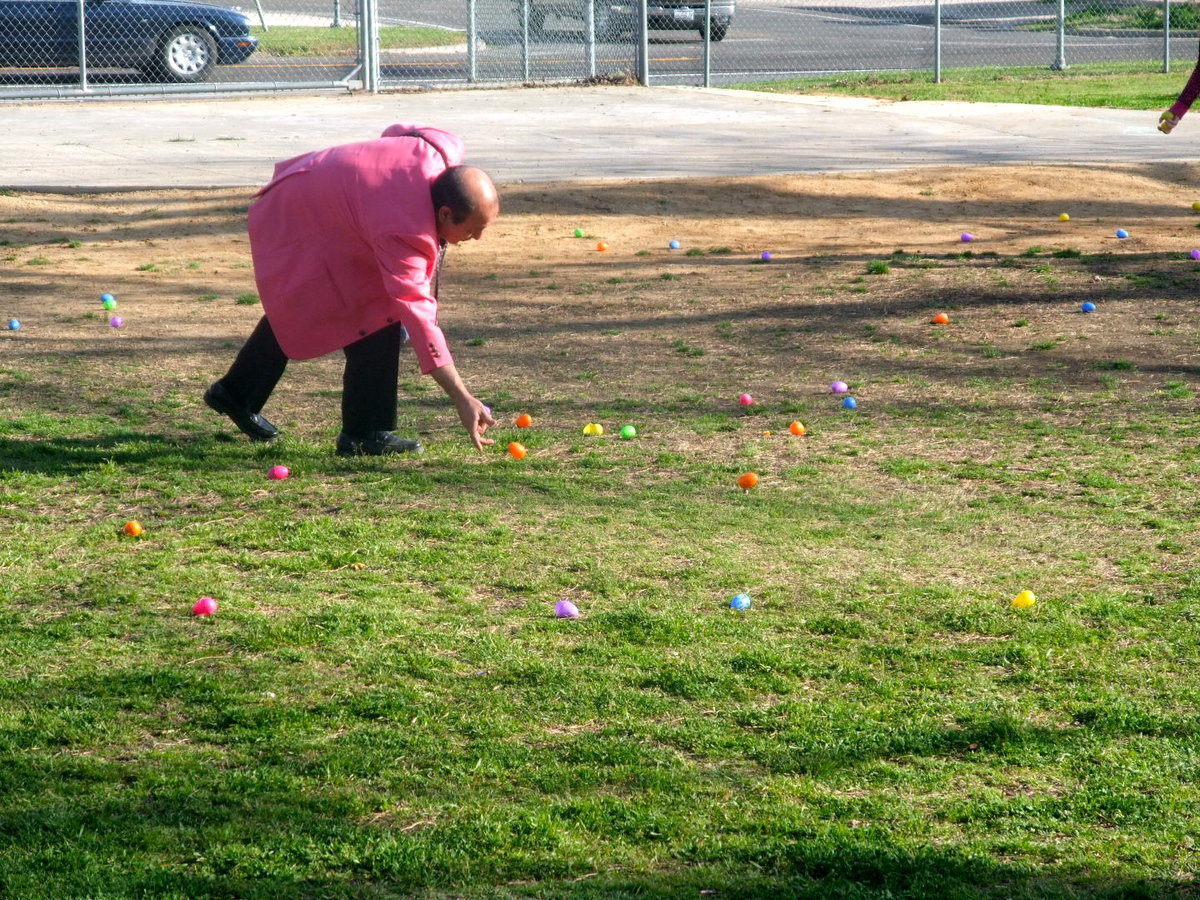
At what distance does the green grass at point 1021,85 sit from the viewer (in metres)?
17.5

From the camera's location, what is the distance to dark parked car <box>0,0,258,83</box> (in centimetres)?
1603

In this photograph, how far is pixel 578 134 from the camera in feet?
49.2

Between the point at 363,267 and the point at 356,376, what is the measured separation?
52 centimetres

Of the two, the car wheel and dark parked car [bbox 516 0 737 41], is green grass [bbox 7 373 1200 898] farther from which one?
dark parked car [bbox 516 0 737 41]

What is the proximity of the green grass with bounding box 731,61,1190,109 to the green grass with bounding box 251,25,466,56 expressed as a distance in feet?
19.9

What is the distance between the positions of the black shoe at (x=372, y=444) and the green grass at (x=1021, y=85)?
13.5 metres

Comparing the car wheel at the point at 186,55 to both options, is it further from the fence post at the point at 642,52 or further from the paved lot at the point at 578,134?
the fence post at the point at 642,52

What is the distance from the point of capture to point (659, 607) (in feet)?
14.7

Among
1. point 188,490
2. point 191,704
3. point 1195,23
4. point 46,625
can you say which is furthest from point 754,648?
point 1195,23

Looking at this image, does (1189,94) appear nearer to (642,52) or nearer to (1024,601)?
(1024,601)

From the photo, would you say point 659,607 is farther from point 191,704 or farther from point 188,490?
point 188,490

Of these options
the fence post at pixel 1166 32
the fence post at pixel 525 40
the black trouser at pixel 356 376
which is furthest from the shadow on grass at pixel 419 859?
the fence post at pixel 1166 32

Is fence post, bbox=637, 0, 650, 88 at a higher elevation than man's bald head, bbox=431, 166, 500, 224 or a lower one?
higher

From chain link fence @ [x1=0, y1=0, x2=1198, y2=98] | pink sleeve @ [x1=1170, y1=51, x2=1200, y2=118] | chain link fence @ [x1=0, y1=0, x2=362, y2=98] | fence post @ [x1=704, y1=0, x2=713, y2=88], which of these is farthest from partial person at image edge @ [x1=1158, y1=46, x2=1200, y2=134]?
chain link fence @ [x1=0, y1=0, x2=362, y2=98]
